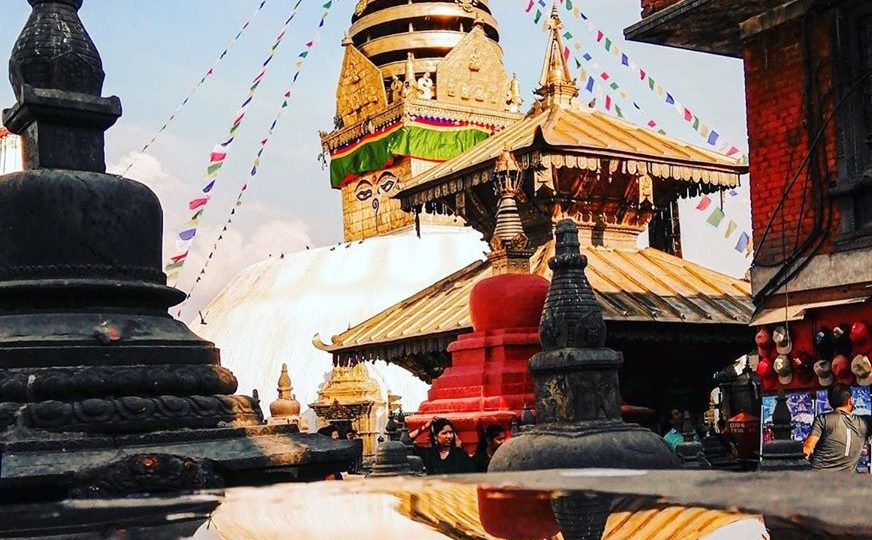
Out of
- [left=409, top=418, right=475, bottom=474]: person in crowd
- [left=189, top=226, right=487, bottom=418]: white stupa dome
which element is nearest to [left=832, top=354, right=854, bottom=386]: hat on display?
[left=409, top=418, right=475, bottom=474]: person in crowd

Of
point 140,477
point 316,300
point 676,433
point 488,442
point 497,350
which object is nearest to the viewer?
point 140,477

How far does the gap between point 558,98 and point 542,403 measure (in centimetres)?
911

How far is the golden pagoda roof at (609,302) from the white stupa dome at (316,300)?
943cm

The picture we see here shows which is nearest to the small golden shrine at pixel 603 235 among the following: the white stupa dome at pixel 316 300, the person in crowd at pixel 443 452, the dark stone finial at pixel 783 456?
the person in crowd at pixel 443 452

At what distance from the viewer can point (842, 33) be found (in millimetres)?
9125

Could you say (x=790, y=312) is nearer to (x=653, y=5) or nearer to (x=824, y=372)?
(x=824, y=372)

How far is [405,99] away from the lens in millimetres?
29625

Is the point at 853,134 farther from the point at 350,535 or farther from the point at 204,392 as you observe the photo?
the point at 350,535

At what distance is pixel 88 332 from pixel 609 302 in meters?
8.05

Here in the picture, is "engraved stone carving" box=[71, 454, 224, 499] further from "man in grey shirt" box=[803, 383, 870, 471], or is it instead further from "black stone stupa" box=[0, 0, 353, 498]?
"man in grey shirt" box=[803, 383, 870, 471]

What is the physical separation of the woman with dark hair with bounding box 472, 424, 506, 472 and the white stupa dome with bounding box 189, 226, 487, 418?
14.4 meters

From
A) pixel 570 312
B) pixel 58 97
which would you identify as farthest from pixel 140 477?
pixel 570 312

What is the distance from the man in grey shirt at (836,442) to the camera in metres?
6.95

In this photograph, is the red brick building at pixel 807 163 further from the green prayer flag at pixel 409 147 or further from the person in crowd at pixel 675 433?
the green prayer flag at pixel 409 147
